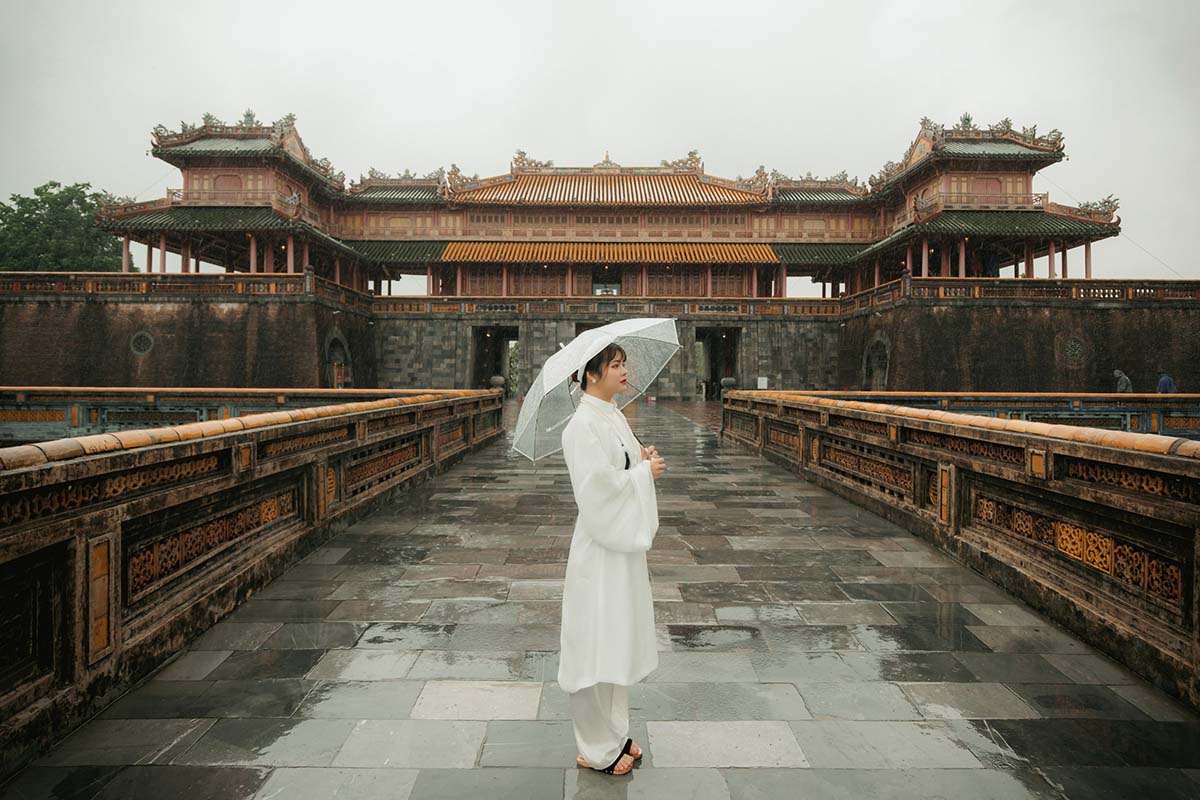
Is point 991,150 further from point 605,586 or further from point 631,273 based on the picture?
point 605,586

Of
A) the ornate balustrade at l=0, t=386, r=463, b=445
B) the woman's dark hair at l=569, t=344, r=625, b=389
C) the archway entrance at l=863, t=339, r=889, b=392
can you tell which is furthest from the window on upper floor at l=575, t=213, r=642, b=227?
the woman's dark hair at l=569, t=344, r=625, b=389

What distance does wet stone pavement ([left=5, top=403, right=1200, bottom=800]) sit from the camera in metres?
2.25

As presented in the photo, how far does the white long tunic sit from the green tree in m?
43.5

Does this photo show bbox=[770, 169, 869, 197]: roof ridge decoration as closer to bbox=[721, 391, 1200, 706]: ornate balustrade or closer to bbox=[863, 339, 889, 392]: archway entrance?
bbox=[863, 339, 889, 392]: archway entrance

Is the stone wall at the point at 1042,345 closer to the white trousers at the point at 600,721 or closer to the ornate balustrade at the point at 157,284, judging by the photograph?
the ornate balustrade at the point at 157,284

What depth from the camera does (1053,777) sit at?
2264 millimetres

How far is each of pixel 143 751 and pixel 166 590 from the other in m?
1.05

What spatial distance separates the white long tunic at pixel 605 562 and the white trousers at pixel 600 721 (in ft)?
0.25

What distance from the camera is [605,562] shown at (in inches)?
92.3

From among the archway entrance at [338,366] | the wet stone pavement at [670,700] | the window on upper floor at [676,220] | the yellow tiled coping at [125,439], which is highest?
the window on upper floor at [676,220]

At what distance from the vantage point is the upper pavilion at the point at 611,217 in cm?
2681

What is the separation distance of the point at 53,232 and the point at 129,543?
44.7m

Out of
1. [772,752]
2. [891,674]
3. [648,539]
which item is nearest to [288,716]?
[648,539]

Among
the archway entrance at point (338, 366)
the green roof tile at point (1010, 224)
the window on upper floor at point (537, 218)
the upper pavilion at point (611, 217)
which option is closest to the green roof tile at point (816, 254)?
the upper pavilion at point (611, 217)
